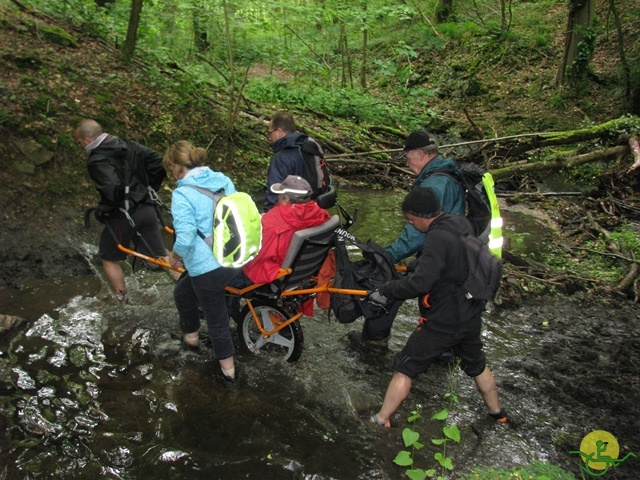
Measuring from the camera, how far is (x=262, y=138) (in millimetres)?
10922

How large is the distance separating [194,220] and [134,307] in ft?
8.65

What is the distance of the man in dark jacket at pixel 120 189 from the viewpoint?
207 inches

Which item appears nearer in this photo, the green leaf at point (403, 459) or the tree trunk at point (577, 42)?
the green leaf at point (403, 459)

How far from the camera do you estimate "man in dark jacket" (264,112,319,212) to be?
527 centimetres

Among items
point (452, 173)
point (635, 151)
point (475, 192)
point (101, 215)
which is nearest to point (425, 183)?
point (452, 173)

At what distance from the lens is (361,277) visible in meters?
4.56

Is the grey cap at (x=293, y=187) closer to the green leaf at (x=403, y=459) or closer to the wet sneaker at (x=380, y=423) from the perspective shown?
the wet sneaker at (x=380, y=423)

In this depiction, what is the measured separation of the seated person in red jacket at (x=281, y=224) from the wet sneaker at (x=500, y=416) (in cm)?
234

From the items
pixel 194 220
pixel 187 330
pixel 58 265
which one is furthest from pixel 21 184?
pixel 194 220

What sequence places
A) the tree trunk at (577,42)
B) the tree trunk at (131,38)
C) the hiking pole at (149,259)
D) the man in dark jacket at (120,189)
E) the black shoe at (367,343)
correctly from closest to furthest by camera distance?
the hiking pole at (149,259)
the man in dark jacket at (120,189)
the black shoe at (367,343)
the tree trunk at (131,38)
the tree trunk at (577,42)

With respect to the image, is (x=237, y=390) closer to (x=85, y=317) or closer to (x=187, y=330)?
(x=187, y=330)

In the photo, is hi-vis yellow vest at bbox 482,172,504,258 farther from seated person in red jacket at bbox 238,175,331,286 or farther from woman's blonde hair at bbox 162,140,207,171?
woman's blonde hair at bbox 162,140,207,171

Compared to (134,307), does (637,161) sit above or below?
above

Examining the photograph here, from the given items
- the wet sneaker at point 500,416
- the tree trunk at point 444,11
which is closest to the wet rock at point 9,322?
the wet sneaker at point 500,416
